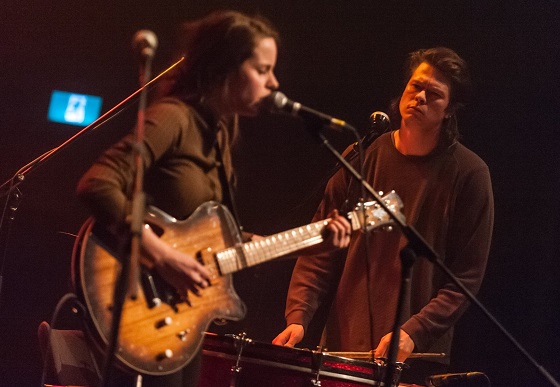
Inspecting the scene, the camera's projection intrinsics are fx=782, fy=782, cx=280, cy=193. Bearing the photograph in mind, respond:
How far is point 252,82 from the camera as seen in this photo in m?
2.71

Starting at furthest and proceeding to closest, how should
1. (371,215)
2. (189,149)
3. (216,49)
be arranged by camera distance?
(371,215), (216,49), (189,149)

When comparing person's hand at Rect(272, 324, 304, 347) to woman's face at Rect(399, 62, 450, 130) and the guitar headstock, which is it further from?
woman's face at Rect(399, 62, 450, 130)

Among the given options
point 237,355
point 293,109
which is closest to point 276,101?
point 293,109

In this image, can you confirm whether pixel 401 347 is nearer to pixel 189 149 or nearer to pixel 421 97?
pixel 421 97

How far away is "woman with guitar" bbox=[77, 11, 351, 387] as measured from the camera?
2.43 metres

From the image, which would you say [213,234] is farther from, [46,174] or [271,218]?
[46,174]

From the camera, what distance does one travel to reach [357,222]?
3102 millimetres

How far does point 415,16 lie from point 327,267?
2214mm

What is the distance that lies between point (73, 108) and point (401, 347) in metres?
3.52

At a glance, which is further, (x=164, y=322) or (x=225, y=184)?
(x=225, y=184)

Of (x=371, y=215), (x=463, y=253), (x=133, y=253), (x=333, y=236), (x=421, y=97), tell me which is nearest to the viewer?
(x=133, y=253)

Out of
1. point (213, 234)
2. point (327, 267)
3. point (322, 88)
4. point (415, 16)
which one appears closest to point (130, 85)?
point (322, 88)

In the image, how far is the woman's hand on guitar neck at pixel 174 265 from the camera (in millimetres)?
2439

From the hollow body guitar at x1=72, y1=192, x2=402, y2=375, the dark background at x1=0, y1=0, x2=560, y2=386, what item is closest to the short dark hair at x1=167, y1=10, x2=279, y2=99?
the hollow body guitar at x1=72, y1=192, x2=402, y2=375
